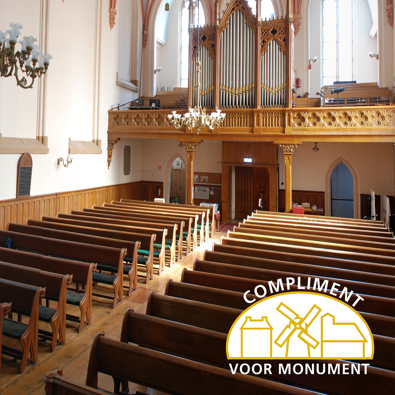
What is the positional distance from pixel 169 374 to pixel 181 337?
1.47 feet

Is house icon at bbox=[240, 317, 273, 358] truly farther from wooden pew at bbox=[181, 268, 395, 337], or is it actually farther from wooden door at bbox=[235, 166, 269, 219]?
wooden door at bbox=[235, 166, 269, 219]

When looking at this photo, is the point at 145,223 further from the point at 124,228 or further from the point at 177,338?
the point at 177,338

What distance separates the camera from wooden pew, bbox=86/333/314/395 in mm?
2070

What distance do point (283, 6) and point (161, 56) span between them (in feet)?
19.1

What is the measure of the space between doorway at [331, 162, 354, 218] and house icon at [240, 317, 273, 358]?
13934mm

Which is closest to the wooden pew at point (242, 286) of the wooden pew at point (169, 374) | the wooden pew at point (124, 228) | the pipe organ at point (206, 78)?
the wooden pew at point (169, 374)

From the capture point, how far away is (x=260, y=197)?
13875 millimetres

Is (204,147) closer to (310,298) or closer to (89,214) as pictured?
(89,214)

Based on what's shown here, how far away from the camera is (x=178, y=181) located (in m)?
16.5

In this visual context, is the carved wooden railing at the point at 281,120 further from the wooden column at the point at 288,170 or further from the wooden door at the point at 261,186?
the wooden door at the point at 261,186

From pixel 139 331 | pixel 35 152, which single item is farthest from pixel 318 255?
pixel 35 152

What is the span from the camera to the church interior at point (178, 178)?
10.4ft

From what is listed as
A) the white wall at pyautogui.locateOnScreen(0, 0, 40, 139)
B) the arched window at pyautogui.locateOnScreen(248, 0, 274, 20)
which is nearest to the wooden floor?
the white wall at pyautogui.locateOnScreen(0, 0, 40, 139)

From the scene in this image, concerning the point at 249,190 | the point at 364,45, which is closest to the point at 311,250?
the point at 249,190
